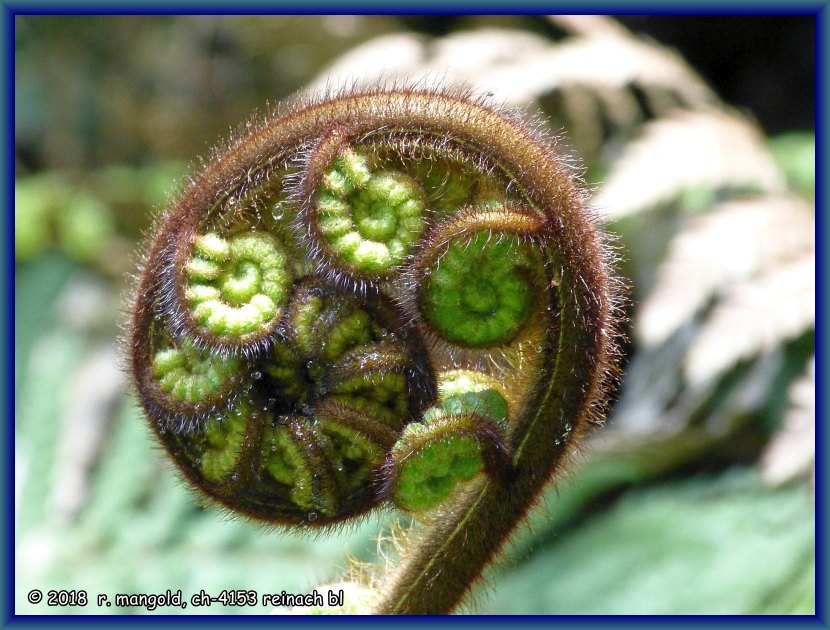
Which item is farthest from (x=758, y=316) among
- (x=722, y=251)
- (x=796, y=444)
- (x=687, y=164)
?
(x=687, y=164)

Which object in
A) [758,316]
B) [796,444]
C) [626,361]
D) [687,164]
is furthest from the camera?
[687,164]

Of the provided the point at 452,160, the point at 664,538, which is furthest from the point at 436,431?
the point at 664,538

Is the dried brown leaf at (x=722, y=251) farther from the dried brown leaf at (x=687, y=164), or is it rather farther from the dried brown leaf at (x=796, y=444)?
the dried brown leaf at (x=796, y=444)

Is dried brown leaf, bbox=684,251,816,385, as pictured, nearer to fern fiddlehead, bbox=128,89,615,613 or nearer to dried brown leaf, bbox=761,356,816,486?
dried brown leaf, bbox=761,356,816,486

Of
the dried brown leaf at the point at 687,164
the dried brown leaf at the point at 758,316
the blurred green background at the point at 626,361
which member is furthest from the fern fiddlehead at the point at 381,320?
the dried brown leaf at the point at 687,164

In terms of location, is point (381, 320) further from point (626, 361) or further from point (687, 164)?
point (687, 164)

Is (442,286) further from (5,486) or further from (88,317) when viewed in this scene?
(88,317)
